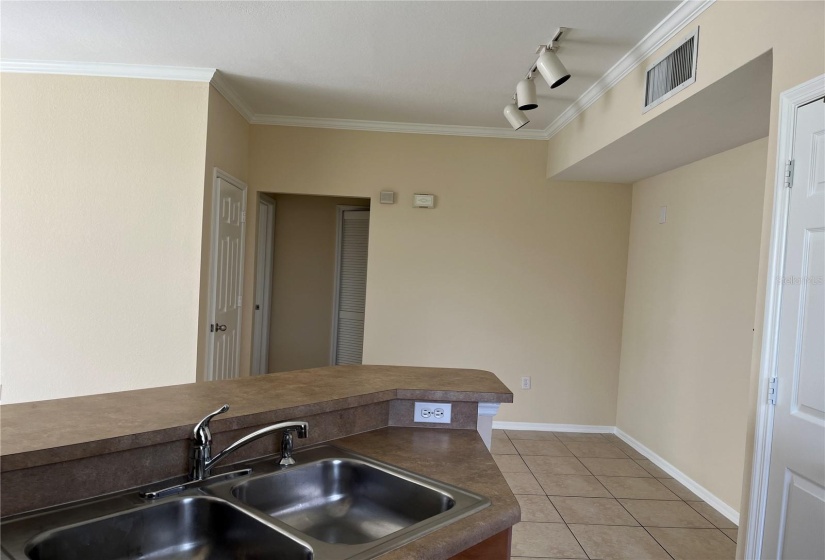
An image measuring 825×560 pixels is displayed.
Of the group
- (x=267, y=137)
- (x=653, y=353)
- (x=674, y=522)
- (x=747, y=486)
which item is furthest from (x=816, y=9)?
(x=267, y=137)

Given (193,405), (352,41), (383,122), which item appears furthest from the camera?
(383,122)

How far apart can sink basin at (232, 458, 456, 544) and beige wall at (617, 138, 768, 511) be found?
2672mm

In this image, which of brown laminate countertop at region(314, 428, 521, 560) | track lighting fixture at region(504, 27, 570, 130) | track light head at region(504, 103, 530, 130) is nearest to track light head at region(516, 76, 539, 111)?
track lighting fixture at region(504, 27, 570, 130)

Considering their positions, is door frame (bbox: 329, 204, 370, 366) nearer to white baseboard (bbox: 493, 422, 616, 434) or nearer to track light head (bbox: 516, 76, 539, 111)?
white baseboard (bbox: 493, 422, 616, 434)

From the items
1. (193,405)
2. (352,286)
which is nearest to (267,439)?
(193,405)

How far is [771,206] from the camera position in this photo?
1889 mm

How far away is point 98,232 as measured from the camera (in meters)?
3.71

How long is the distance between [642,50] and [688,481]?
2.84 metres

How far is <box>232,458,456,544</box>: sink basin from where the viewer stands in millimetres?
1416

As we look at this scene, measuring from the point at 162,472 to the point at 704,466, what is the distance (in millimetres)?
3491

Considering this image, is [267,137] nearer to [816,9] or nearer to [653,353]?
[653,353]

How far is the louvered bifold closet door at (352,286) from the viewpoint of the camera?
5863mm

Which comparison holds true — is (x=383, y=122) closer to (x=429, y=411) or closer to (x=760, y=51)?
(x=760, y=51)

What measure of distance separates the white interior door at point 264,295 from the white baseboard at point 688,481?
3688mm
